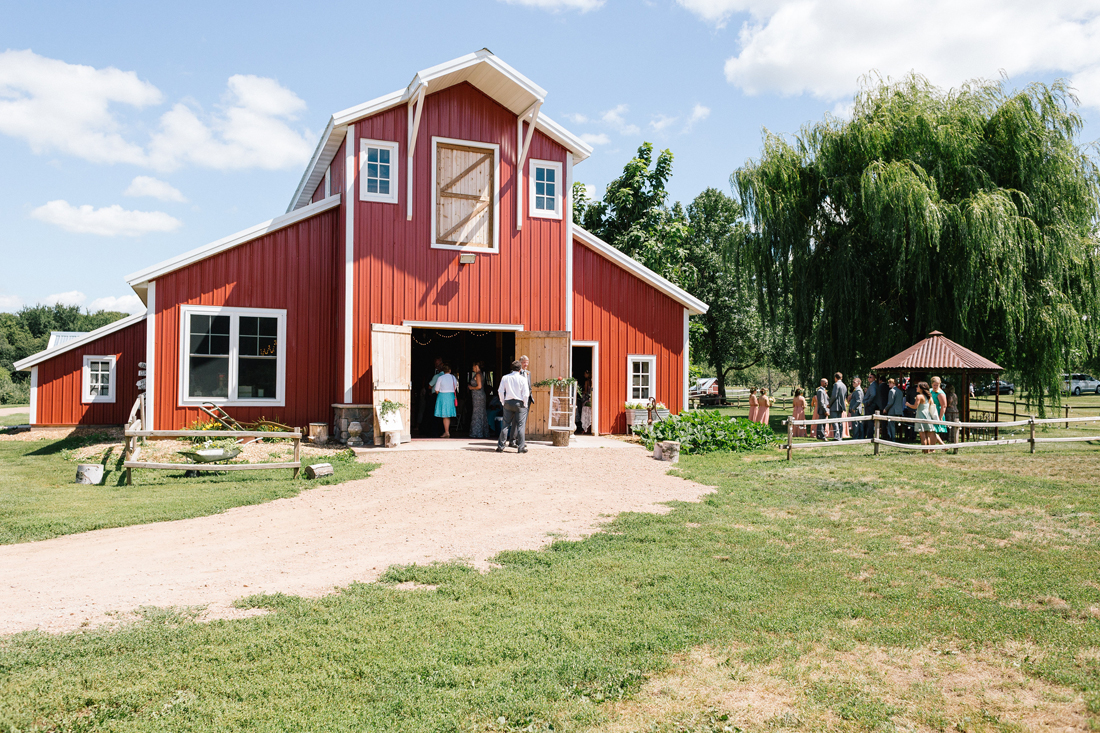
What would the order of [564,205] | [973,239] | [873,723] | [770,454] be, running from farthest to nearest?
[973,239], [564,205], [770,454], [873,723]

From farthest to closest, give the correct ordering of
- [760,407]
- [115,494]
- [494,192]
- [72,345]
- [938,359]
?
[760,407] < [72,345] < [938,359] < [494,192] < [115,494]

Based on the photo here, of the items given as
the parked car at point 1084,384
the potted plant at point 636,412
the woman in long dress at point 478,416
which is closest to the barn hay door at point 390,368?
the woman in long dress at point 478,416

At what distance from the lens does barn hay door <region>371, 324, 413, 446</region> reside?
46.2ft

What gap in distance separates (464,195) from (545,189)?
74.2 inches

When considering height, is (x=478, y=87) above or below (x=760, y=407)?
above

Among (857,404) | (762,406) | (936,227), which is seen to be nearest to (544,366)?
(762,406)

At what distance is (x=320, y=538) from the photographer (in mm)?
7297

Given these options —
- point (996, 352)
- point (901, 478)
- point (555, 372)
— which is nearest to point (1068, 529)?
point (901, 478)

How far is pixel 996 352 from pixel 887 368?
14.0ft

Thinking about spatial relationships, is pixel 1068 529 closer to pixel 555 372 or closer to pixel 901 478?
pixel 901 478

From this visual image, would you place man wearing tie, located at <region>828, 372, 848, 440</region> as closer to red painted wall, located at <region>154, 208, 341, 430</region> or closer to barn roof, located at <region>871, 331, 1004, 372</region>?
barn roof, located at <region>871, 331, 1004, 372</region>

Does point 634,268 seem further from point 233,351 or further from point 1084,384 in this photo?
point 1084,384

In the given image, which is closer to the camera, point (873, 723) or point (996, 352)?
point (873, 723)

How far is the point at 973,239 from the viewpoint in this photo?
17.8 m
